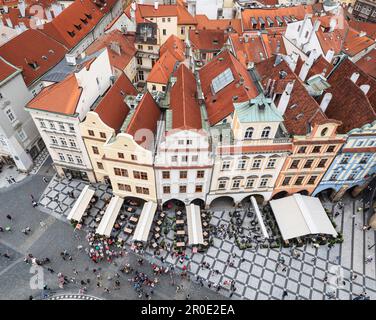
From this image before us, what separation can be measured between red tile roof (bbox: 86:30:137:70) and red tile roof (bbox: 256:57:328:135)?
30915mm

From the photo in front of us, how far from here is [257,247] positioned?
46.8 meters

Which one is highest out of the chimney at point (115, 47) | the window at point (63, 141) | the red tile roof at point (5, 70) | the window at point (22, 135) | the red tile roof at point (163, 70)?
the red tile roof at point (5, 70)

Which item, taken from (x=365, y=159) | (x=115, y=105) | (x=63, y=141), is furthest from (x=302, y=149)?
(x=63, y=141)

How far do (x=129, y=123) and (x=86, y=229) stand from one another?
64.0 feet

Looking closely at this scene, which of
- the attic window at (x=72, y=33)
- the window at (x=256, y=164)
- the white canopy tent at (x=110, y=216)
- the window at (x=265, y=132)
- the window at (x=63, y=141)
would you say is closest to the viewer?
the window at (x=265, y=132)

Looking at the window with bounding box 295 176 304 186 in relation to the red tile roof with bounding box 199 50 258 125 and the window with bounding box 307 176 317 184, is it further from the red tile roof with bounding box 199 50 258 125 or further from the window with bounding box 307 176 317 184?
the red tile roof with bounding box 199 50 258 125

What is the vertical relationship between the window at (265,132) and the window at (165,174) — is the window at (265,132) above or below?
above

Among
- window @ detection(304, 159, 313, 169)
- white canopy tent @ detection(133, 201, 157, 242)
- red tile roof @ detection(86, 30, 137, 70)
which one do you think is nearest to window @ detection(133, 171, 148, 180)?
white canopy tent @ detection(133, 201, 157, 242)

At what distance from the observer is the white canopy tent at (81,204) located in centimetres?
4695

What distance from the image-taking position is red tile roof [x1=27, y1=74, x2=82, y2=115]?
44438 mm

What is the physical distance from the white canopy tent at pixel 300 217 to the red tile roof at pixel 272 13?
50588 mm

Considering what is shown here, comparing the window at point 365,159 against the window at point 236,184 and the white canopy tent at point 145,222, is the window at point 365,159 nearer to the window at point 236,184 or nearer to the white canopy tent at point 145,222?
the window at point 236,184

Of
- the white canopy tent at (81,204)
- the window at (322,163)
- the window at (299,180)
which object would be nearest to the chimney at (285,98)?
the window at (322,163)

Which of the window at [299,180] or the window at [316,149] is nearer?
the window at [316,149]
